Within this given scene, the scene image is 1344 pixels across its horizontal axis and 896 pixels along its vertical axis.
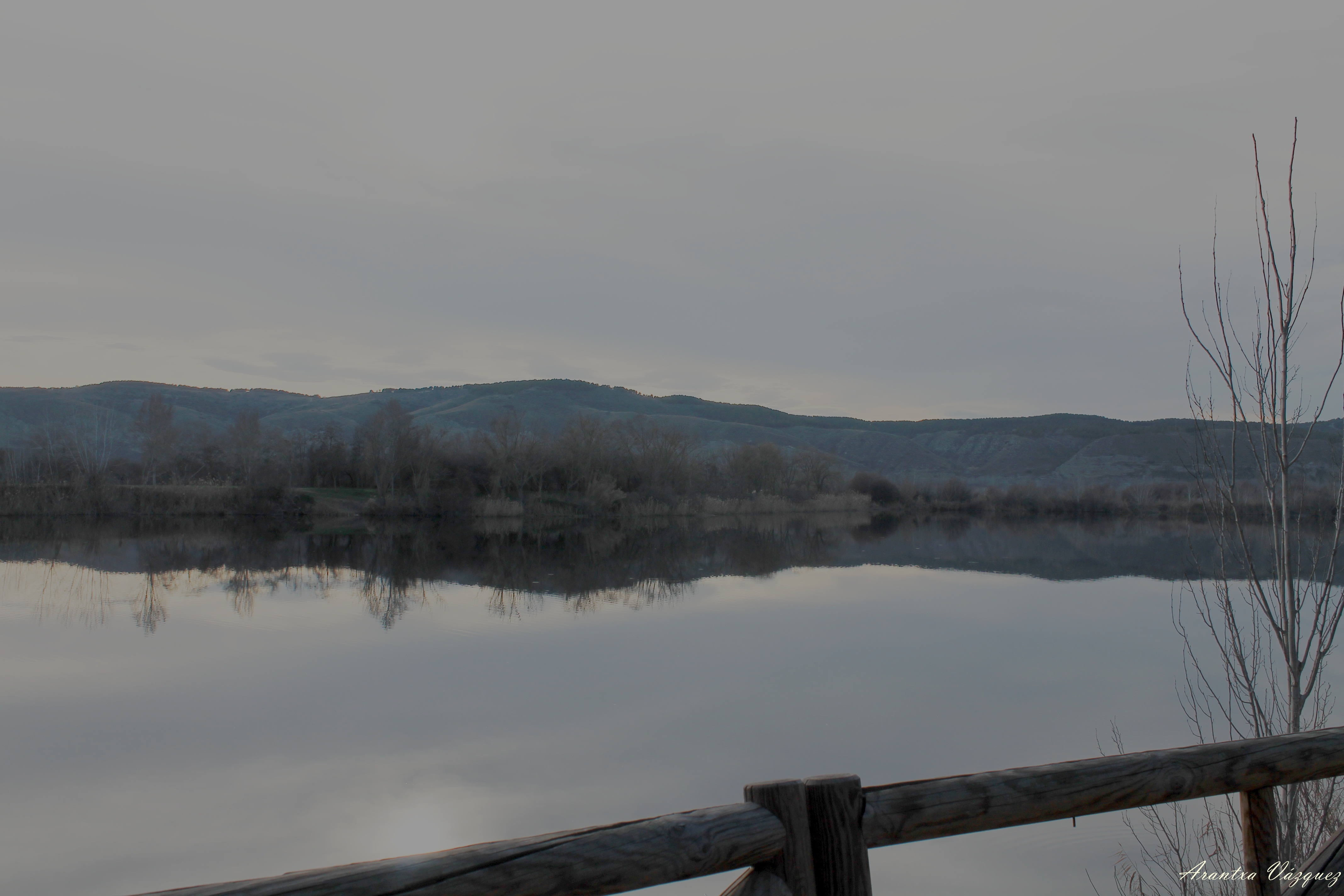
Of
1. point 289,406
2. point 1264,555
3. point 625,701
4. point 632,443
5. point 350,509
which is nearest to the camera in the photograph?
point 625,701

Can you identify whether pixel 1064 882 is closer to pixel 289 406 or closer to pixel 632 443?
pixel 632 443

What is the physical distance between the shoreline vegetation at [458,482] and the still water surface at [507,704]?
681 inches

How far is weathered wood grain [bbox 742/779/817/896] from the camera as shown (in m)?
1.47

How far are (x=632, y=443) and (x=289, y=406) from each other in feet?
332

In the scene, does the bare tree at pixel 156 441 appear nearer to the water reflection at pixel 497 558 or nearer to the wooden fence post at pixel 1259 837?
the water reflection at pixel 497 558

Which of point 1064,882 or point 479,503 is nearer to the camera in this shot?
point 1064,882

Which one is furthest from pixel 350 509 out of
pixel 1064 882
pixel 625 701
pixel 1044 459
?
pixel 1044 459

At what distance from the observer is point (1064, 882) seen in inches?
213

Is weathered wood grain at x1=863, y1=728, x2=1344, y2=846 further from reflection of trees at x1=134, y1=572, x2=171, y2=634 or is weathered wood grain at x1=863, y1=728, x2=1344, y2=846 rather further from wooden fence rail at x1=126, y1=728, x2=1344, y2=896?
reflection of trees at x1=134, y1=572, x2=171, y2=634

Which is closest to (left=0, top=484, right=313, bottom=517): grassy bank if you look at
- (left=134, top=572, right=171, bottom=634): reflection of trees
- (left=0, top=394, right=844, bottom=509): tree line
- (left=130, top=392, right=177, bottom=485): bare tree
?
(left=0, top=394, right=844, bottom=509): tree line

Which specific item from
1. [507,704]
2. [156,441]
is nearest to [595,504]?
[156,441]

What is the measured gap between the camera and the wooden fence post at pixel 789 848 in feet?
4.83

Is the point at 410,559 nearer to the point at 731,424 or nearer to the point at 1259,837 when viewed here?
the point at 1259,837

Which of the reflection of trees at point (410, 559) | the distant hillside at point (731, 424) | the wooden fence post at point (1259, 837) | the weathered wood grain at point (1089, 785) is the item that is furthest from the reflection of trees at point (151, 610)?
the distant hillside at point (731, 424)
